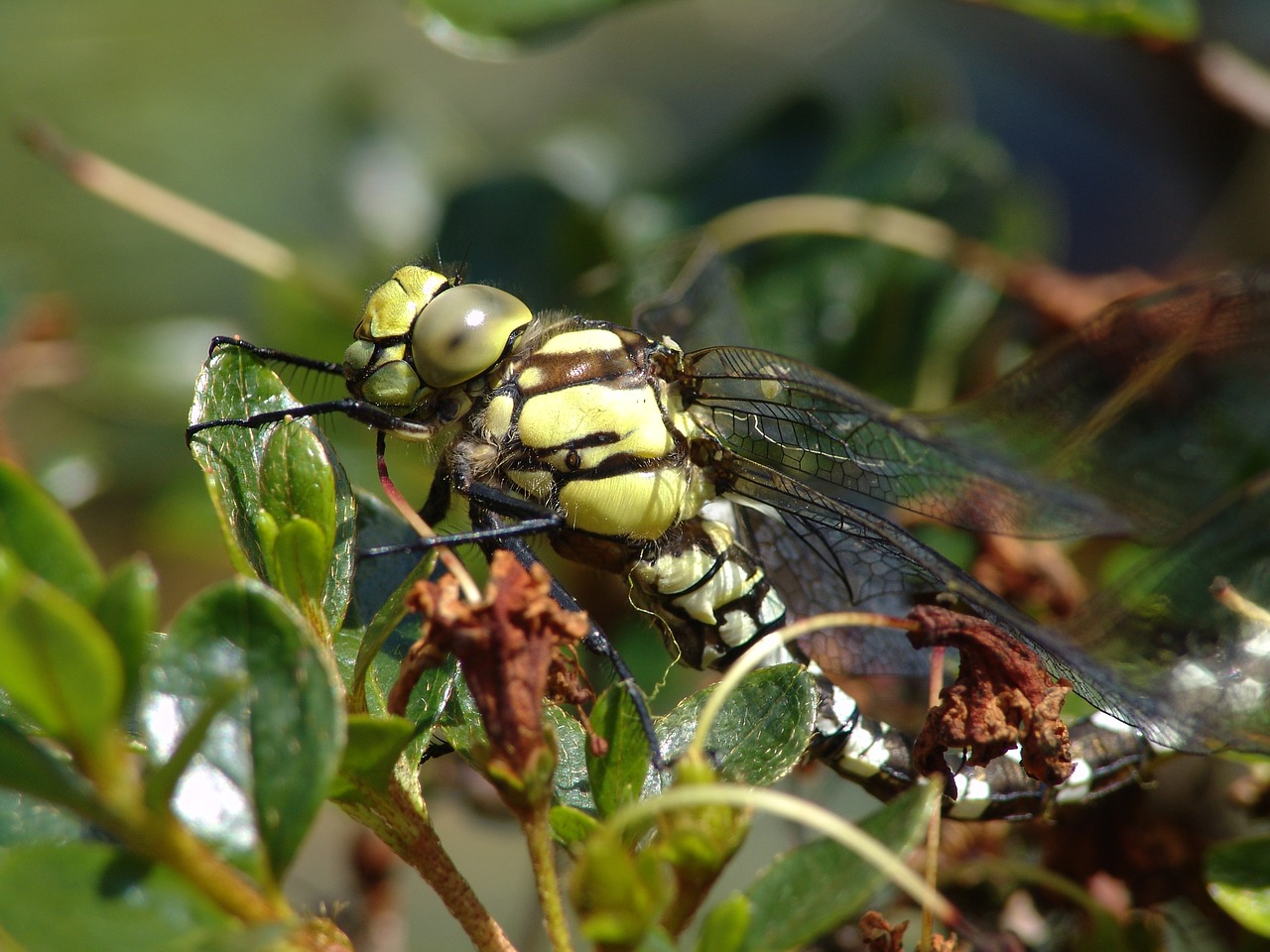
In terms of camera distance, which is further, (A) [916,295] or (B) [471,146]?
(B) [471,146]

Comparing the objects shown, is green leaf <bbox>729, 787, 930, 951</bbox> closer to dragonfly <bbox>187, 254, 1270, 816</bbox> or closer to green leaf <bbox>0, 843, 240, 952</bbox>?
green leaf <bbox>0, 843, 240, 952</bbox>

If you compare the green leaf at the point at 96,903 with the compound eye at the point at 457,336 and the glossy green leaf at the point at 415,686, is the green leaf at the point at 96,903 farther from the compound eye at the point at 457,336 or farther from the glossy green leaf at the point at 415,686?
the compound eye at the point at 457,336

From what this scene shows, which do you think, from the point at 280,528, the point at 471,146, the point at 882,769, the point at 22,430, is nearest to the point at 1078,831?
the point at 882,769

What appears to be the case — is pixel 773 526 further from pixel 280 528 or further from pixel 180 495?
pixel 180 495

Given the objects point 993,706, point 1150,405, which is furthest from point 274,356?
point 1150,405

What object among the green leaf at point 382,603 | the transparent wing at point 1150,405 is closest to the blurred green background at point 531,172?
the transparent wing at point 1150,405
